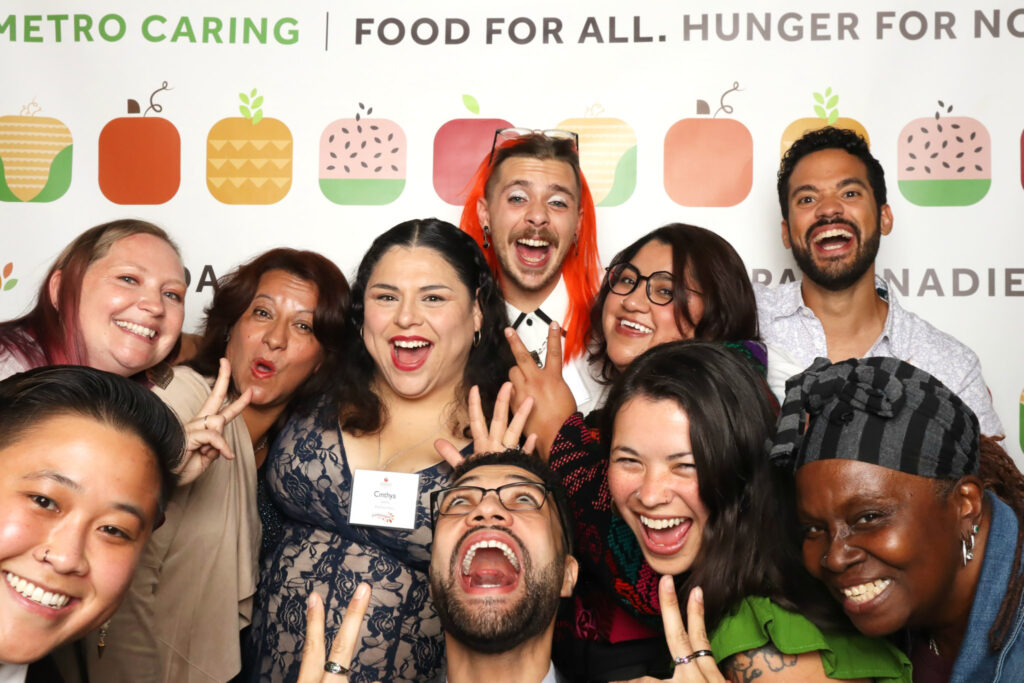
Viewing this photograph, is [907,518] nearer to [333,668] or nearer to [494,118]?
[333,668]

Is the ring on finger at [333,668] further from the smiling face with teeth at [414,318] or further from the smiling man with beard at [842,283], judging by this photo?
the smiling man with beard at [842,283]

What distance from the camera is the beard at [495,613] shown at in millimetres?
1951

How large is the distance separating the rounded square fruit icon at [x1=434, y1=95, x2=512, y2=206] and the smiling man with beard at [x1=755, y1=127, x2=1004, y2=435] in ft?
3.53

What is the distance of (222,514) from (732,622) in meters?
1.38

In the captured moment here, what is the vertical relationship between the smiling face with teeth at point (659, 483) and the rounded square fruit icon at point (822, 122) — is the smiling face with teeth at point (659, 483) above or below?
below

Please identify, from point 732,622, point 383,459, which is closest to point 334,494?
point 383,459

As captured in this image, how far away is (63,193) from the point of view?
354 cm

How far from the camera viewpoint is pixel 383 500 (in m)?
2.40

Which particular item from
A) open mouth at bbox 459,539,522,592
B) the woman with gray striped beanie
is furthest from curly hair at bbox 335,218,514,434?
the woman with gray striped beanie

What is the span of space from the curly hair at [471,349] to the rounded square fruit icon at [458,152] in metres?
0.76

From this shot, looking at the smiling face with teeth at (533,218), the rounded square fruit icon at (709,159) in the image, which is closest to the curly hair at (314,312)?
the smiling face with teeth at (533,218)

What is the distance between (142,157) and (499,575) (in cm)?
232

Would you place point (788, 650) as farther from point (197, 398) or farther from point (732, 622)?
point (197, 398)

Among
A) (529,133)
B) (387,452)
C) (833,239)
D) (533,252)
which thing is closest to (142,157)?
(529,133)
